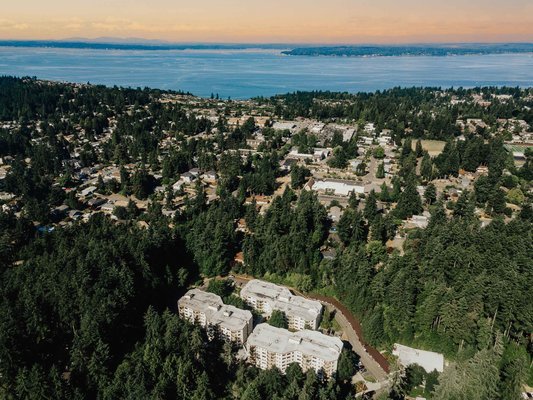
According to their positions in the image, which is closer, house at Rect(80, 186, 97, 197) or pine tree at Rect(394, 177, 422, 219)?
pine tree at Rect(394, 177, 422, 219)

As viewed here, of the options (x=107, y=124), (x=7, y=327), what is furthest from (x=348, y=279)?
(x=107, y=124)

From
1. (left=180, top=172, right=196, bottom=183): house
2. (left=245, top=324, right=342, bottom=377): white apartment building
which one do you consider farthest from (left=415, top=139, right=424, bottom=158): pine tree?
(left=245, top=324, right=342, bottom=377): white apartment building

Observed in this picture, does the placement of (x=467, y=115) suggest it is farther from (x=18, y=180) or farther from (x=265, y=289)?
(x=18, y=180)

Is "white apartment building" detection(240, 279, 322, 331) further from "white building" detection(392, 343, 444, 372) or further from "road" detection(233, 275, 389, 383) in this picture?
"white building" detection(392, 343, 444, 372)

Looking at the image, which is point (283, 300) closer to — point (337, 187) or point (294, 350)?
point (294, 350)

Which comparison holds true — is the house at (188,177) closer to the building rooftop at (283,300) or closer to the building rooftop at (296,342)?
the building rooftop at (283,300)

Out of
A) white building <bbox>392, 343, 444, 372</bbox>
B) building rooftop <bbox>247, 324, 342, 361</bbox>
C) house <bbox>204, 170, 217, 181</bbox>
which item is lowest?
white building <bbox>392, 343, 444, 372</bbox>

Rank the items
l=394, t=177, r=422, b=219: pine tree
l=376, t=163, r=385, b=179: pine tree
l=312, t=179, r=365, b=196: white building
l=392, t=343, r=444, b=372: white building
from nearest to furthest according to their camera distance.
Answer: l=392, t=343, r=444, b=372: white building < l=394, t=177, r=422, b=219: pine tree < l=312, t=179, r=365, b=196: white building < l=376, t=163, r=385, b=179: pine tree

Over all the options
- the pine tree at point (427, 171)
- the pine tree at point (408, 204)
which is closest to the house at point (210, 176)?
the pine tree at point (408, 204)
